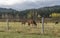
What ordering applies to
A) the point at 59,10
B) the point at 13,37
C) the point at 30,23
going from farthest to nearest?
the point at 59,10 < the point at 30,23 < the point at 13,37

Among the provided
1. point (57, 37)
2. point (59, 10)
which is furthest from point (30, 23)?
point (59, 10)

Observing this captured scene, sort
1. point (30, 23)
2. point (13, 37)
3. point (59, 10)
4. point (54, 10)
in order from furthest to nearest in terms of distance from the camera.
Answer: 1. point (54, 10)
2. point (59, 10)
3. point (30, 23)
4. point (13, 37)

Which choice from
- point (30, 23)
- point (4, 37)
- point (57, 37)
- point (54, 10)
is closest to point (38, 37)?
point (57, 37)

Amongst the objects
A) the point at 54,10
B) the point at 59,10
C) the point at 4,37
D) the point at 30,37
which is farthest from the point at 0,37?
the point at 54,10

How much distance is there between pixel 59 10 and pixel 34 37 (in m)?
83.9

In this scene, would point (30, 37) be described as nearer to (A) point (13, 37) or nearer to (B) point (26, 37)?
(B) point (26, 37)

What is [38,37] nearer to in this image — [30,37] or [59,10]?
[30,37]

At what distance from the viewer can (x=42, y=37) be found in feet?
37.0

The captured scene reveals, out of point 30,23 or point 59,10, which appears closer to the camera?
point 30,23

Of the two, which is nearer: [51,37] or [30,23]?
[51,37]

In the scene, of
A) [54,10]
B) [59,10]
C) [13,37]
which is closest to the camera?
[13,37]

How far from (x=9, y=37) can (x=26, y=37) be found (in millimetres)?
1025

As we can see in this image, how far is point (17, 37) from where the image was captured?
1111 centimetres

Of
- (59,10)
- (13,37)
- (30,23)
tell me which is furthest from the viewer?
(59,10)
